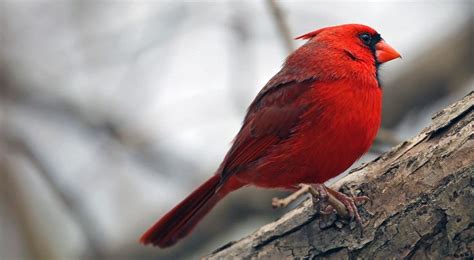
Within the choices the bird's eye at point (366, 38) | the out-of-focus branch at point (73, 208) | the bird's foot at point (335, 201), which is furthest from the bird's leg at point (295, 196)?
the out-of-focus branch at point (73, 208)

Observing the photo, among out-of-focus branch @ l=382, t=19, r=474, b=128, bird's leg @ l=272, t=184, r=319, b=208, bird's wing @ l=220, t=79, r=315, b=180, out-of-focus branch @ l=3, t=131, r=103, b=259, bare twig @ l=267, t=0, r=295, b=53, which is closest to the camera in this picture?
bird's leg @ l=272, t=184, r=319, b=208

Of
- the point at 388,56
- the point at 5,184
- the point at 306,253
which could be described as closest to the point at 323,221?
the point at 306,253

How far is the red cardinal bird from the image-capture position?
3539 millimetres

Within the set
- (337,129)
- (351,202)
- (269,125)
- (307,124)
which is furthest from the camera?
(269,125)

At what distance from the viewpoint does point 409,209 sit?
3.09m

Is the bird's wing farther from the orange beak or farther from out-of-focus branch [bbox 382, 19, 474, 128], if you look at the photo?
out-of-focus branch [bbox 382, 19, 474, 128]

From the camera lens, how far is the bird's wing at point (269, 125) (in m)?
3.74

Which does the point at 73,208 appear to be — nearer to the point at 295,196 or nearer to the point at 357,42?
the point at 295,196

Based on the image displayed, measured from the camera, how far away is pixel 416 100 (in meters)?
5.50

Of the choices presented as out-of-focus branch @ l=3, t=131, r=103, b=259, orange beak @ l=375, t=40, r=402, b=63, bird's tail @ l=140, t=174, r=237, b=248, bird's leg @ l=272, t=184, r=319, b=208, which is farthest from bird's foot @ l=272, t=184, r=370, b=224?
out-of-focus branch @ l=3, t=131, r=103, b=259

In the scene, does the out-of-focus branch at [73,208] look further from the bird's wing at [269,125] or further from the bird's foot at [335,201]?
the bird's foot at [335,201]

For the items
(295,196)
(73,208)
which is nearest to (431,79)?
(295,196)

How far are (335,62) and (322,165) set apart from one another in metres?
0.56

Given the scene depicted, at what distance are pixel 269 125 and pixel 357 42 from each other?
2.12 ft
